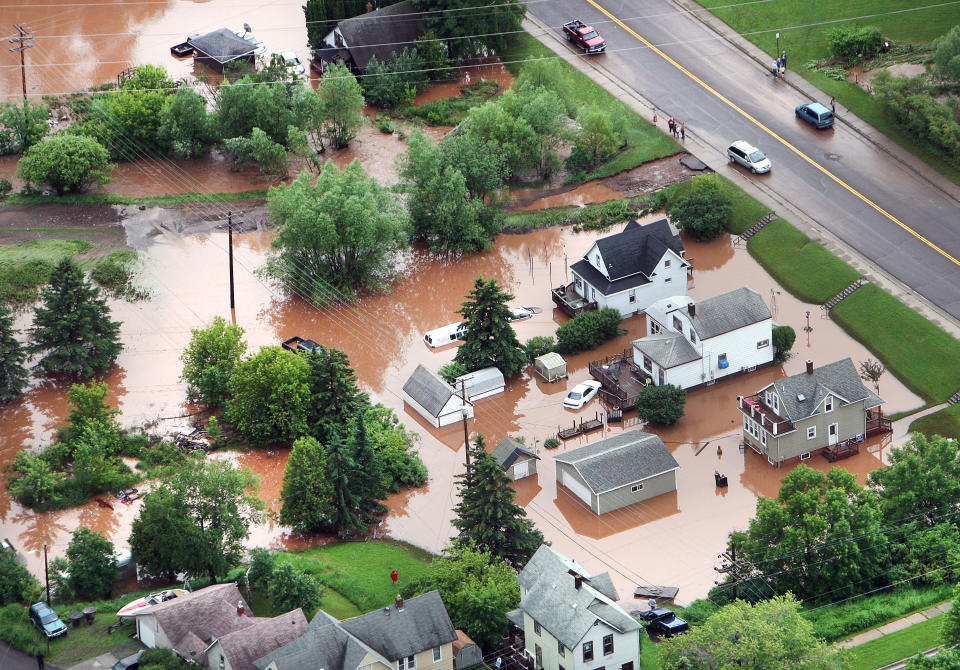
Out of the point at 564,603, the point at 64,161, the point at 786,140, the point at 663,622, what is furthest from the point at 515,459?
the point at 64,161

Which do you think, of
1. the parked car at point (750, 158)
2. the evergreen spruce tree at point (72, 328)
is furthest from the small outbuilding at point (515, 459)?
the parked car at point (750, 158)

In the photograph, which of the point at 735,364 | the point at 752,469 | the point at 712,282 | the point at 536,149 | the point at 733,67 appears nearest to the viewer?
the point at 752,469

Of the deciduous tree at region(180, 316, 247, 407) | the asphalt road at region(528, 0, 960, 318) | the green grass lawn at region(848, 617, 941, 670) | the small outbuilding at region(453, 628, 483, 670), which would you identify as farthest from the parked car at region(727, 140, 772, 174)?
the small outbuilding at region(453, 628, 483, 670)

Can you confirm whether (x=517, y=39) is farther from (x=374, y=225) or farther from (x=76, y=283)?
(x=76, y=283)

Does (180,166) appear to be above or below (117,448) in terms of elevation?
above

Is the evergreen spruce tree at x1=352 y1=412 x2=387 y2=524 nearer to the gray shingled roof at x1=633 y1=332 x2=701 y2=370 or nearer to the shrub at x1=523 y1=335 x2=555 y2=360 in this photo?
A: the shrub at x1=523 y1=335 x2=555 y2=360

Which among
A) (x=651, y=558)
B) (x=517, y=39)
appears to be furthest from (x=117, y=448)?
(x=517, y=39)
